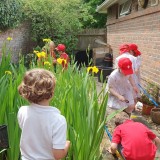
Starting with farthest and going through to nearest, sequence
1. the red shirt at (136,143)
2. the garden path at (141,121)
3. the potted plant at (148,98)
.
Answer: the potted plant at (148,98), the garden path at (141,121), the red shirt at (136,143)

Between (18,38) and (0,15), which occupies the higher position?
(0,15)

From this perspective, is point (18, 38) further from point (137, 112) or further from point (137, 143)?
point (137, 143)

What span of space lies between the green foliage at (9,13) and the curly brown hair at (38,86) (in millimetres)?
9725

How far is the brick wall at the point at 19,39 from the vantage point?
12142 mm

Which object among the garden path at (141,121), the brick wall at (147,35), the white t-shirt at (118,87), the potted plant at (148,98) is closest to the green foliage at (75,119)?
the garden path at (141,121)

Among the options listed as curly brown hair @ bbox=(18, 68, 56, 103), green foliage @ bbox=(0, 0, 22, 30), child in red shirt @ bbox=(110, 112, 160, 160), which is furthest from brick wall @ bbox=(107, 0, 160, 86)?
curly brown hair @ bbox=(18, 68, 56, 103)

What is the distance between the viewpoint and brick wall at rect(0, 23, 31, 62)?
1214 cm

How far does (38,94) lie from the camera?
1.92m

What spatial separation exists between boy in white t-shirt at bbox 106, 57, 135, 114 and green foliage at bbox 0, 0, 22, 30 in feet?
24.8

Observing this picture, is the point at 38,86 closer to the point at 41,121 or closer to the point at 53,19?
the point at 41,121

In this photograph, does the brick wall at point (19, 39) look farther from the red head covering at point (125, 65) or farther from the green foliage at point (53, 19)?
the red head covering at point (125, 65)

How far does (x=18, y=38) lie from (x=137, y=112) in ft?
24.9

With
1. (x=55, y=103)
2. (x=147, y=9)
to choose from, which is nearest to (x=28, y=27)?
(x=147, y=9)

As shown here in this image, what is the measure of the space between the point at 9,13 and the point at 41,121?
10229 mm
